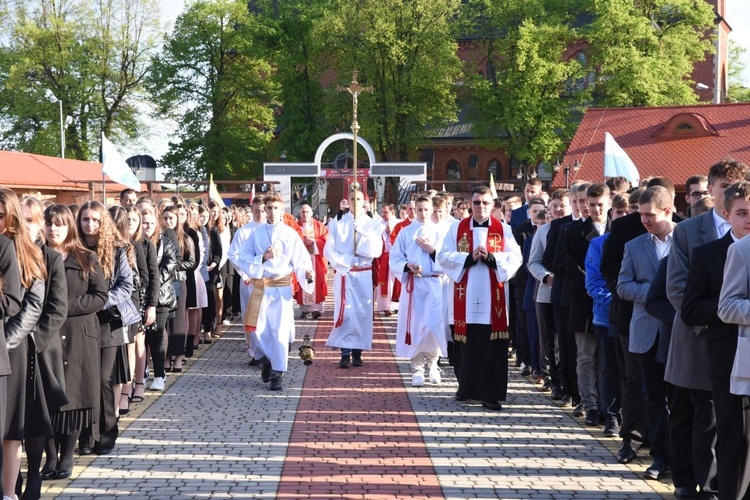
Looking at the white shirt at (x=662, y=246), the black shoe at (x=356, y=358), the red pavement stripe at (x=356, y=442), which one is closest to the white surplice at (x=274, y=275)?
the red pavement stripe at (x=356, y=442)

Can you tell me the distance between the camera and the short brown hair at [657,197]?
21.6ft

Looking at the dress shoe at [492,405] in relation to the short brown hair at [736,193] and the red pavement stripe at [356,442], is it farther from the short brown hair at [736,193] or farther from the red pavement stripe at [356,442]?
the short brown hair at [736,193]

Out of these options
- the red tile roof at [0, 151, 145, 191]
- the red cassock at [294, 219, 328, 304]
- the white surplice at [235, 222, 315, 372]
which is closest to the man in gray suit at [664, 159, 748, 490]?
the white surplice at [235, 222, 315, 372]

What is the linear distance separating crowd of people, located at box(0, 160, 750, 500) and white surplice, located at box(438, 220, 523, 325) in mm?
20

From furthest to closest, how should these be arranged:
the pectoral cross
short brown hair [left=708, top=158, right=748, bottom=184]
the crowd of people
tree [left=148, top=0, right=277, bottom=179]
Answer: tree [left=148, top=0, right=277, bottom=179]
the pectoral cross
short brown hair [left=708, top=158, right=748, bottom=184]
the crowd of people

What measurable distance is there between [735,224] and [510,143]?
141ft

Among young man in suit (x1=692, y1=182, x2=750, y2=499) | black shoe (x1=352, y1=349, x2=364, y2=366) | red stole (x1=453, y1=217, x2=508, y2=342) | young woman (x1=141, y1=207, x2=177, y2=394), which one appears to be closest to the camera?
young man in suit (x1=692, y1=182, x2=750, y2=499)

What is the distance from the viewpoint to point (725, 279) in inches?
199

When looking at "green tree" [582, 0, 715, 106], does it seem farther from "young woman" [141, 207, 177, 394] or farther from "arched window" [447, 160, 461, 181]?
"young woman" [141, 207, 177, 394]

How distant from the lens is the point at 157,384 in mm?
10398

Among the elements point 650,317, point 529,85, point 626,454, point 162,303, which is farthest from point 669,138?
point 650,317

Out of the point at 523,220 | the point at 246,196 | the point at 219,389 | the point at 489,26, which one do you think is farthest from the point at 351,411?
the point at 489,26

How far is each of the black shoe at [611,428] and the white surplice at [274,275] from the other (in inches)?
150

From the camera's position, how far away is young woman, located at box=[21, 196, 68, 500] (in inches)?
231
